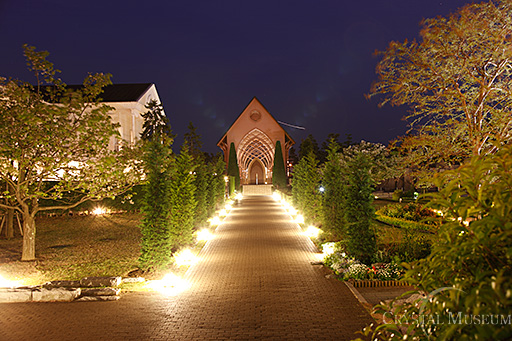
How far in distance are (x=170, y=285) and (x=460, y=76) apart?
11.1 m

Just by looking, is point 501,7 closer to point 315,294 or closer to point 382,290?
point 382,290

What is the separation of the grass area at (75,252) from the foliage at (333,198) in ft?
21.4

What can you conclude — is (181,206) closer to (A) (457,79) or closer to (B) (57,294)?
(B) (57,294)

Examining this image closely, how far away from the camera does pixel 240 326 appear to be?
5.20 m

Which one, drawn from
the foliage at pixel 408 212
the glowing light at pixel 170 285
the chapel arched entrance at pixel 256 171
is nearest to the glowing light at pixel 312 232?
A: the foliage at pixel 408 212

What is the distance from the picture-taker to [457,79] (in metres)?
11.2

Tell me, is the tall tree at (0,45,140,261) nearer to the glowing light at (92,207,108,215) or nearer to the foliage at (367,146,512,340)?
the foliage at (367,146,512,340)

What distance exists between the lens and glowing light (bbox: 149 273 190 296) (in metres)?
A: 7.04

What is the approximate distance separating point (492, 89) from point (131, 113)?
97.8ft

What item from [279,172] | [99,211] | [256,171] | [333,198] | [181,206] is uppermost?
[256,171]

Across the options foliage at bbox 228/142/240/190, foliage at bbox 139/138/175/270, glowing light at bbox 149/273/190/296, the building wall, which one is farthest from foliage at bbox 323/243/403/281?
foliage at bbox 228/142/240/190

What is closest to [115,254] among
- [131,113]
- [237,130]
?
[131,113]

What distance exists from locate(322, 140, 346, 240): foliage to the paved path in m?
3.17

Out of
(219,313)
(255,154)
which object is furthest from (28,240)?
(255,154)
